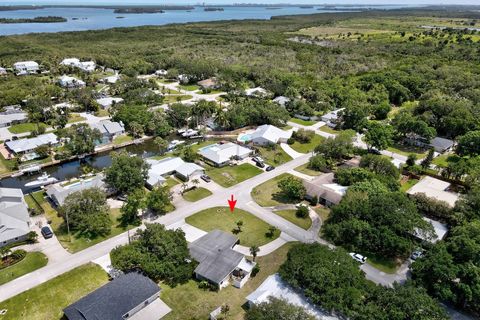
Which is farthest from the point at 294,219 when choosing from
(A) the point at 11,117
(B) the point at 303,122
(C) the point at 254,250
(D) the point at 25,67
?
(D) the point at 25,67

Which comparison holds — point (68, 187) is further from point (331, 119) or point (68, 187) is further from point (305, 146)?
point (331, 119)

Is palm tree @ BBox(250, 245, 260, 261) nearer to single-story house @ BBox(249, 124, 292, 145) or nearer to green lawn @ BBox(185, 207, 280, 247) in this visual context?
green lawn @ BBox(185, 207, 280, 247)

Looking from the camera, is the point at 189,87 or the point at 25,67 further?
the point at 25,67

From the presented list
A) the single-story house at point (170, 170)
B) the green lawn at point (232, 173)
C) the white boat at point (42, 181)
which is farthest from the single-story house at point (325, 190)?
the white boat at point (42, 181)

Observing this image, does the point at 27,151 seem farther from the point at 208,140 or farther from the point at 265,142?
the point at 265,142

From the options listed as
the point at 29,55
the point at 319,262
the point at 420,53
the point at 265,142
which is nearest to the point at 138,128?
the point at 265,142

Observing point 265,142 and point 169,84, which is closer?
point 265,142

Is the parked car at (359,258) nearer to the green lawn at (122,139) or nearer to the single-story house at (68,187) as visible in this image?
the single-story house at (68,187)
